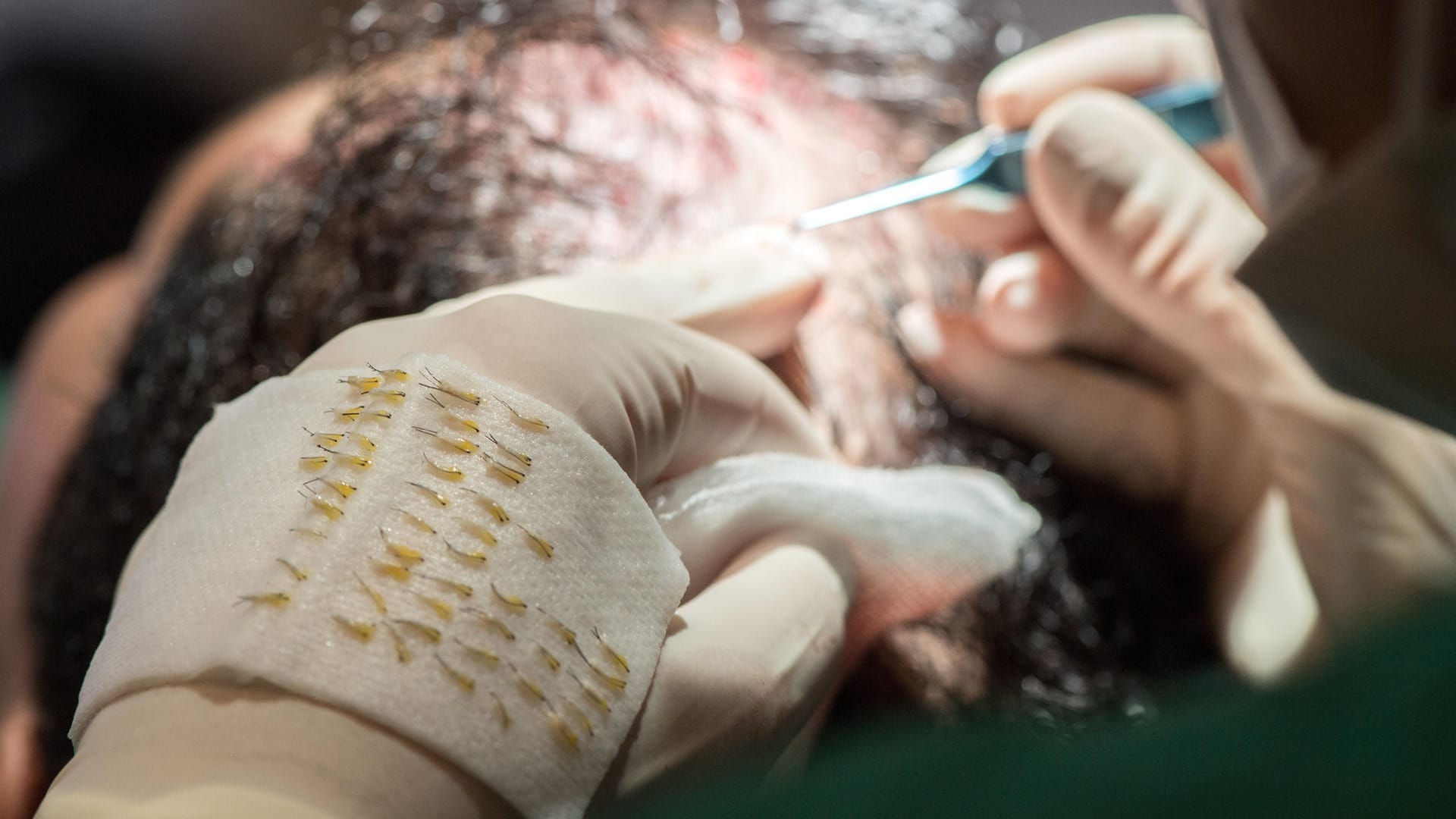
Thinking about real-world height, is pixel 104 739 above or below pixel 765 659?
above

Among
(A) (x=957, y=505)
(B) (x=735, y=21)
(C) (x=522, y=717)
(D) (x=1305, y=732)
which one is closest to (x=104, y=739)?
(C) (x=522, y=717)

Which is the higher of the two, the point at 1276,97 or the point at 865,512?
the point at 1276,97

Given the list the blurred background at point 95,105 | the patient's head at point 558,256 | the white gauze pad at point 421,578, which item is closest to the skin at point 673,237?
the patient's head at point 558,256

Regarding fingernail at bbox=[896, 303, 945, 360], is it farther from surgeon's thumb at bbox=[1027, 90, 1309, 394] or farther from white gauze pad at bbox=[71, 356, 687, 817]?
white gauze pad at bbox=[71, 356, 687, 817]

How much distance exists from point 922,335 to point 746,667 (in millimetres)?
449

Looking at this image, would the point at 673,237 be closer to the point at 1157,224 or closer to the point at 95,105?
the point at 1157,224

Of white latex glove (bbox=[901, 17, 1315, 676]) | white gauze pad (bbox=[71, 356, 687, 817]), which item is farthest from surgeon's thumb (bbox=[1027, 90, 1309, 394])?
white gauze pad (bbox=[71, 356, 687, 817])

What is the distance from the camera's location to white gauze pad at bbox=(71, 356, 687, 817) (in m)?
0.36

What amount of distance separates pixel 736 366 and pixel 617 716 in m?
0.24

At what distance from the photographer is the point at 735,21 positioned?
996 mm

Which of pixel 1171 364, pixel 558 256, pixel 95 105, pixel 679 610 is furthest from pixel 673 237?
pixel 95 105

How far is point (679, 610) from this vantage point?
1.67 feet

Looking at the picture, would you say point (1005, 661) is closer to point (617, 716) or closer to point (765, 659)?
point (765, 659)

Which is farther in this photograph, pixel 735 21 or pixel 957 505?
pixel 735 21
